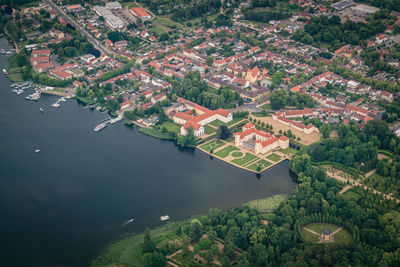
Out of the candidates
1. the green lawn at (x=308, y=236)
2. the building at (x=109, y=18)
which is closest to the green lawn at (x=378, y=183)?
the green lawn at (x=308, y=236)

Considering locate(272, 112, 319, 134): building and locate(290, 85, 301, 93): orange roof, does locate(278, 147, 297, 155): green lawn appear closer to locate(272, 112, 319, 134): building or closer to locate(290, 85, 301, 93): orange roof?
locate(272, 112, 319, 134): building

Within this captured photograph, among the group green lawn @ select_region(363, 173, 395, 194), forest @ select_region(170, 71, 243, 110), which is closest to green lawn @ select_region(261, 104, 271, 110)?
forest @ select_region(170, 71, 243, 110)

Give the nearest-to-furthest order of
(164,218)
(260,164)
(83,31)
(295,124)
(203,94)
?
(164,218) → (260,164) → (295,124) → (203,94) → (83,31)

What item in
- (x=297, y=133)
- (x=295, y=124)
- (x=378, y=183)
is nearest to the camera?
(x=378, y=183)

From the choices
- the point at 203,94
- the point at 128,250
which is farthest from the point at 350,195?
the point at 203,94

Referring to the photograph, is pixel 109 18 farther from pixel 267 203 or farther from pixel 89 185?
pixel 267 203

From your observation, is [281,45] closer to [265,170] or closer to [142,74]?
[142,74]

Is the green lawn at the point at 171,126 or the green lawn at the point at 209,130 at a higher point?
the green lawn at the point at 209,130

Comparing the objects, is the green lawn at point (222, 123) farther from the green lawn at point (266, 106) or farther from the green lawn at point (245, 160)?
the green lawn at point (245, 160)
